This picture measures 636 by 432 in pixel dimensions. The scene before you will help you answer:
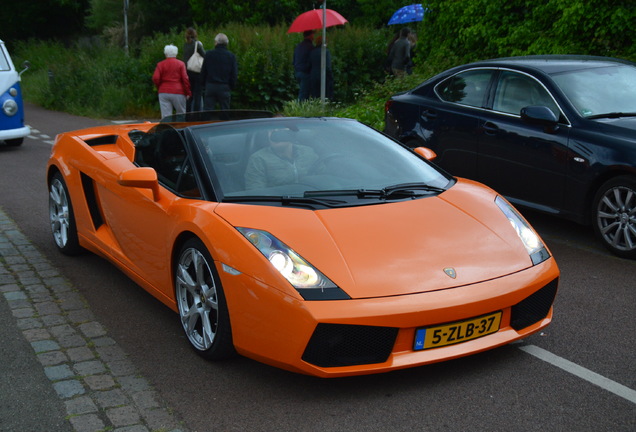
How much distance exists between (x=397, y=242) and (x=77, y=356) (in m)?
1.87

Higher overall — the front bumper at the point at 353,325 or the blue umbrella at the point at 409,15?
the blue umbrella at the point at 409,15

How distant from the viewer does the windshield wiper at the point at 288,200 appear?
4.32 metres

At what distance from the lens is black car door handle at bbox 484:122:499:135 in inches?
289

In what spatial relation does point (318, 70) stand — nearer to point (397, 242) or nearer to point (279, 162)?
point (279, 162)

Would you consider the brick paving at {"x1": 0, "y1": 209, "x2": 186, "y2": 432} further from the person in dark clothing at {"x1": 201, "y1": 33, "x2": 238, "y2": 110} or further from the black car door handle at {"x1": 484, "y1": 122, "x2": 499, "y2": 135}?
the person in dark clothing at {"x1": 201, "y1": 33, "x2": 238, "y2": 110}

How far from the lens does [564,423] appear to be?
3.46 m

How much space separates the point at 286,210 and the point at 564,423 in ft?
5.68

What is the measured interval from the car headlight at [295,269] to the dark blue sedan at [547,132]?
133 inches

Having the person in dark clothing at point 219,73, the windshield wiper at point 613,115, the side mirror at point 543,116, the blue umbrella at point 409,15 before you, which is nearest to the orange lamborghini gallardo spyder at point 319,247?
the side mirror at point 543,116

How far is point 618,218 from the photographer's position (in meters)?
6.23

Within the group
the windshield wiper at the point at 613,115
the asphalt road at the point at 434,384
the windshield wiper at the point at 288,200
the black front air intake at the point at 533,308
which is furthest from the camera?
the windshield wiper at the point at 613,115

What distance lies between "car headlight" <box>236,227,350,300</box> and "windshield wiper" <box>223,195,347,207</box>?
38 cm

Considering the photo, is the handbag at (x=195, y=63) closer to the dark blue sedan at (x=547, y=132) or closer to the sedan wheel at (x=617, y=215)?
the dark blue sedan at (x=547, y=132)

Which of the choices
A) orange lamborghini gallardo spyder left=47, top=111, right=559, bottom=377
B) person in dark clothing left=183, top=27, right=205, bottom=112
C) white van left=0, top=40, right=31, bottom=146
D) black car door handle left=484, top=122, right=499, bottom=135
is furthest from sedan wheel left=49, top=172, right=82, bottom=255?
person in dark clothing left=183, top=27, right=205, bottom=112
